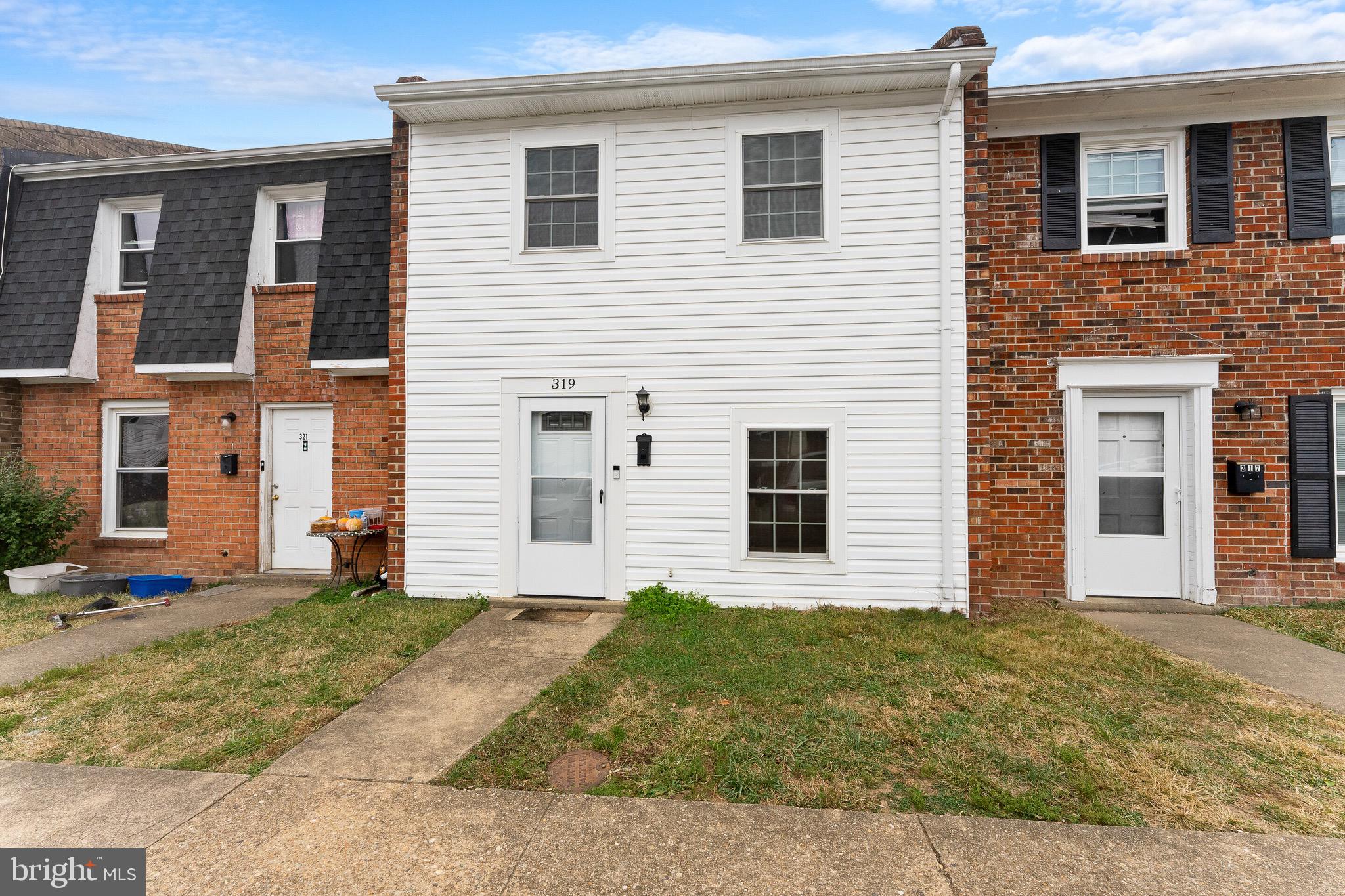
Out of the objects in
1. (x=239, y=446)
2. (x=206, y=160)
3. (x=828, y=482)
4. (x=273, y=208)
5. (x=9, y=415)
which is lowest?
(x=828, y=482)

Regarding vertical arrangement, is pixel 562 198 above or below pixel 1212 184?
below

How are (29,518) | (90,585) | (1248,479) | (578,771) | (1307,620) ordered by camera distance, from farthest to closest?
(29,518) → (90,585) → (1248,479) → (1307,620) → (578,771)

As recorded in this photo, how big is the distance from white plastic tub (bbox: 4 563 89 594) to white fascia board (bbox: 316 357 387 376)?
3.68 m

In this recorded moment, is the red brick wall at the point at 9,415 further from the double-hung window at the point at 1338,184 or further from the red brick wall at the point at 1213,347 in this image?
the double-hung window at the point at 1338,184

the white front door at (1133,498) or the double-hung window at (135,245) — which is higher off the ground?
the double-hung window at (135,245)

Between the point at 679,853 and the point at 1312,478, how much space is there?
757 cm

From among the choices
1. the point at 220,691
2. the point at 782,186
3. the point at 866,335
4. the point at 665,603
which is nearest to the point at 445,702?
the point at 220,691

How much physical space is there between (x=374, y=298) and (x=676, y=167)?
373cm

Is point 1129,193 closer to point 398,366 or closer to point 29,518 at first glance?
point 398,366

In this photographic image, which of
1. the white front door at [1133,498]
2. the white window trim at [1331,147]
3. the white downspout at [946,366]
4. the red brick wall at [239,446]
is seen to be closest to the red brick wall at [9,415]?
the red brick wall at [239,446]

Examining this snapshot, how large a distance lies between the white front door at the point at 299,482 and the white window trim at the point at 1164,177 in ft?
29.1

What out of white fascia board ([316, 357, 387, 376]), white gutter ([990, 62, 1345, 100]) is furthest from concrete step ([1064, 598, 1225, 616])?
white fascia board ([316, 357, 387, 376])

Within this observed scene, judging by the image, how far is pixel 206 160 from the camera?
779 cm

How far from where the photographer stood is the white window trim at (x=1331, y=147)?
6.34m
